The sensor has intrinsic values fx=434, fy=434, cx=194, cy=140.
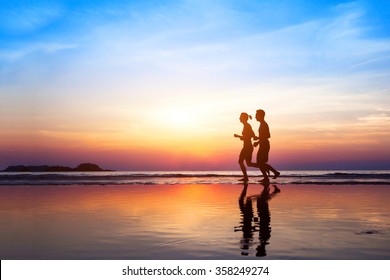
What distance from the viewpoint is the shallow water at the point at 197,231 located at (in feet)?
19.6

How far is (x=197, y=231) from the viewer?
24.6 feet

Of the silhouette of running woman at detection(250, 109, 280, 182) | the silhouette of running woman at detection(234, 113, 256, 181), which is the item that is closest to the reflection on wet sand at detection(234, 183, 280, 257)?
the silhouette of running woman at detection(250, 109, 280, 182)

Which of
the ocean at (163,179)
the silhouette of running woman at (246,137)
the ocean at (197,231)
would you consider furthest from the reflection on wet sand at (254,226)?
the ocean at (163,179)

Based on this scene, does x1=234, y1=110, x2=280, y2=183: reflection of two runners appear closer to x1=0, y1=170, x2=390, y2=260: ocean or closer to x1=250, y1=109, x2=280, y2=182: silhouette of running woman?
x1=250, y1=109, x2=280, y2=182: silhouette of running woman

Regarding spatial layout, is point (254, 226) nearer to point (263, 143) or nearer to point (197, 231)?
point (197, 231)

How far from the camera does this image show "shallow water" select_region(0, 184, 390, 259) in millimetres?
5961

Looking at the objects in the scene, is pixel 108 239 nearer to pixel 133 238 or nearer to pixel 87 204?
pixel 133 238

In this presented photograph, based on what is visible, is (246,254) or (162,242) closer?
(246,254)

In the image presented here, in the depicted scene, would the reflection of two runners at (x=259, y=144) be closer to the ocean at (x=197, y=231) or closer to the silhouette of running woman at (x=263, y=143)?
the silhouette of running woman at (x=263, y=143)

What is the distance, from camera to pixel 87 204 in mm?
12289

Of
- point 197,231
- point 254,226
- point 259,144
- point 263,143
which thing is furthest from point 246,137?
point 197,231
